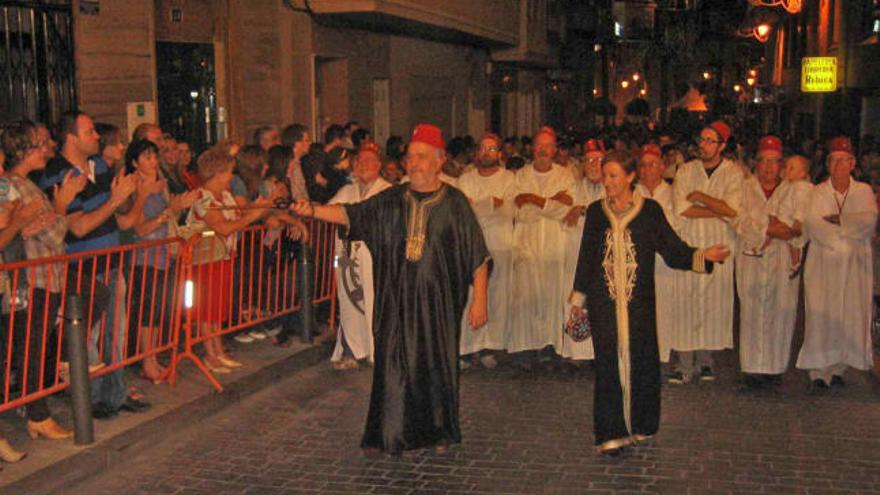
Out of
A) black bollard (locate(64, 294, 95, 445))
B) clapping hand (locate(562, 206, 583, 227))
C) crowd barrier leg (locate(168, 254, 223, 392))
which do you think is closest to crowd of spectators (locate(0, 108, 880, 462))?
crowd barrier leg (locate(168, 254, 223, 392))

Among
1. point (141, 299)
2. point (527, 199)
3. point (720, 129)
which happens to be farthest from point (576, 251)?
point (141, 299)

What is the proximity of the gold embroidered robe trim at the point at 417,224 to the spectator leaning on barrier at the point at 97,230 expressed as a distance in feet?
6.49

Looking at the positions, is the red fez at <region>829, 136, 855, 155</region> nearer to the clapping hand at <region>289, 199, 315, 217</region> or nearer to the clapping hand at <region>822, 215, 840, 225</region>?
the clapping hand at <region>822, 215, 840, 225</region>

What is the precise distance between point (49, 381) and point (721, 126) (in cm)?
555

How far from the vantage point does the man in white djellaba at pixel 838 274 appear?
8812 mm

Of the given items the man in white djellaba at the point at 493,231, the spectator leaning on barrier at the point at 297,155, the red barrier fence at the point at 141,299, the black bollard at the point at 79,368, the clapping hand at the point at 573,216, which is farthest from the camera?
the spectator leaning on barrier at the point at 297,155

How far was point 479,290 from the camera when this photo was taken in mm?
7270

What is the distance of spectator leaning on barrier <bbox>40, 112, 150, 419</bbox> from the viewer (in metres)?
7.54

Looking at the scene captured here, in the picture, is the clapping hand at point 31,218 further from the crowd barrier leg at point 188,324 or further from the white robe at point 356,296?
the white robe at point 356,296

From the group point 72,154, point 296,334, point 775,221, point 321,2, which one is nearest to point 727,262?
point 775,221

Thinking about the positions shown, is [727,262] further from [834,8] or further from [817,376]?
[834,8]

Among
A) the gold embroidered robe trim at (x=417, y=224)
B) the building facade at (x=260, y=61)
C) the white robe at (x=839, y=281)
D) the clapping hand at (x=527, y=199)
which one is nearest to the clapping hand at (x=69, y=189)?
the gold embroidered robe trim at (x=417, y=224)

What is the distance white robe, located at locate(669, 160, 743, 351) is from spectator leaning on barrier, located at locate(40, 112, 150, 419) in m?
4.30

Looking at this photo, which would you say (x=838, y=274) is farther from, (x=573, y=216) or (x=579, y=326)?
(x=579, y=326)
